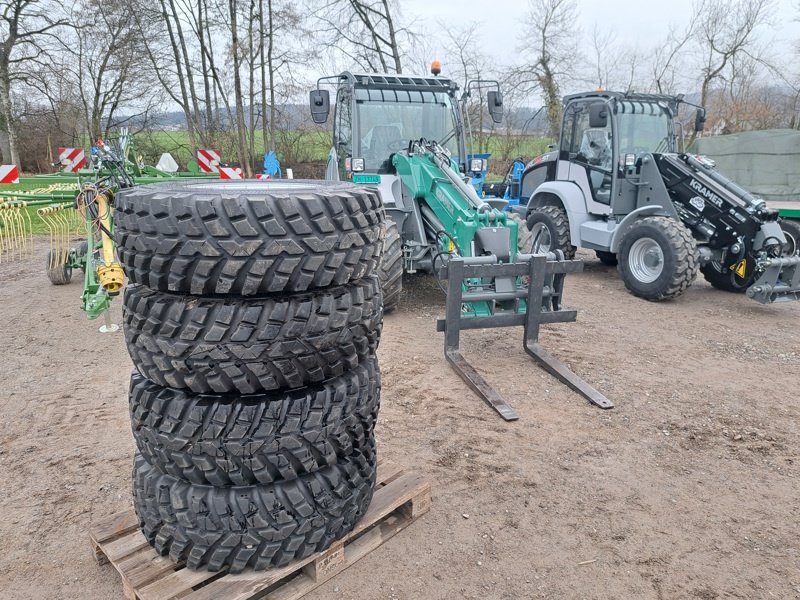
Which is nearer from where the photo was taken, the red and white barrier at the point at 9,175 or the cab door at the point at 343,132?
the cab door at the point at 343,132

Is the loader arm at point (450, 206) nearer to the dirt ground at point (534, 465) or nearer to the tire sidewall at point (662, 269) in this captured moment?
the dirt ground at point (534, 465)

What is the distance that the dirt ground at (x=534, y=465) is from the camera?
8.38ft

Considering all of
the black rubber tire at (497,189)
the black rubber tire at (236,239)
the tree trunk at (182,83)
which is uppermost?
the tree trunk at (182,83)

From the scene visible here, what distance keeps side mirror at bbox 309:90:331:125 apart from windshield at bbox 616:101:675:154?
156 inches

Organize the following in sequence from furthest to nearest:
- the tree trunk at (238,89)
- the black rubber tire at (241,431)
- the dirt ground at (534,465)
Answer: the tree trunk at (238,89)
the dirt ground at (534,465)
the black rubber tire at (241,431)

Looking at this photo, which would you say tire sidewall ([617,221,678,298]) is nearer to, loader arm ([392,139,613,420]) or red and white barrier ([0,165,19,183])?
loader arm ([392,139,613,420])

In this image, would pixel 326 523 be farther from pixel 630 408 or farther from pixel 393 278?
pixel 393 278

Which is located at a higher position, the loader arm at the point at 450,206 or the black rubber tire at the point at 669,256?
the loader arm at the point at 450,206

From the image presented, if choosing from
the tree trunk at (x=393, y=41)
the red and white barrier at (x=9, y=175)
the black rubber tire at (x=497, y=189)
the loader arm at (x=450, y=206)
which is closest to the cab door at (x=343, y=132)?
the loader arm at (x=450, y=206)

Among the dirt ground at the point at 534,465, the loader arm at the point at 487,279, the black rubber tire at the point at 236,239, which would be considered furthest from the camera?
the loader arm at the point at 487,279

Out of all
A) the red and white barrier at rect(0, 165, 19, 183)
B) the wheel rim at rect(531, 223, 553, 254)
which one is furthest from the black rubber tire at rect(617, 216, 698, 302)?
the red and white barrier at rect(0, 165, 19, 183)

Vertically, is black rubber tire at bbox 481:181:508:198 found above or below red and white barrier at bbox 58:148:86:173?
below

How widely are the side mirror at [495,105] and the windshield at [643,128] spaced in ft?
6.42

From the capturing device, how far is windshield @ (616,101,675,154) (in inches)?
310
